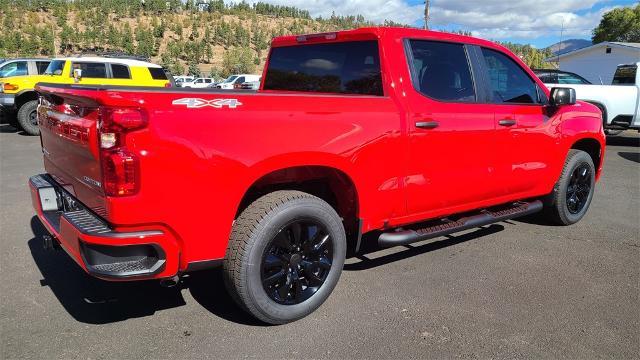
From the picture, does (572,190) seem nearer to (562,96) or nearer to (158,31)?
(562,96)

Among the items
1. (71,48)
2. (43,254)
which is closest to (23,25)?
(71,48)

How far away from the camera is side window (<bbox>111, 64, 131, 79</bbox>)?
12.9 meters

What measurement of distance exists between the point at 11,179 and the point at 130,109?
6.17m

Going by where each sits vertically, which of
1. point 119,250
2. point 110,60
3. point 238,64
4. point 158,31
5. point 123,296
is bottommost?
point 123,296

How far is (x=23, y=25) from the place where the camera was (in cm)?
5638

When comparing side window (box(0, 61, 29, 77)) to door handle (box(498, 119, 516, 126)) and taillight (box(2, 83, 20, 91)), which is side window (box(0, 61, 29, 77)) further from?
door handle (box(498, 119, 516, 126))

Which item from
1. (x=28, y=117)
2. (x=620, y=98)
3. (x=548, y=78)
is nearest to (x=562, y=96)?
(x=620, y=98)

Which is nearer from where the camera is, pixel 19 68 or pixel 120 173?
pixel 120 173

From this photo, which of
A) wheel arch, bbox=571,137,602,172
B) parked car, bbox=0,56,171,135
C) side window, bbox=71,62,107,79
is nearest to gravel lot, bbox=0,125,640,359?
wheel arch, bbox=571,137,602,172

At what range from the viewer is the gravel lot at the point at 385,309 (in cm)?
281

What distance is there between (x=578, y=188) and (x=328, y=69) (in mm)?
3296

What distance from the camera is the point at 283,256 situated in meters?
3.03

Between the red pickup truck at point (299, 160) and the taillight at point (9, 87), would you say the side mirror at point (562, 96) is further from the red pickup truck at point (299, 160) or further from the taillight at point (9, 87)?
the taillight at point (9, 87)

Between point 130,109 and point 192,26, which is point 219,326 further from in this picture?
point 192,26
